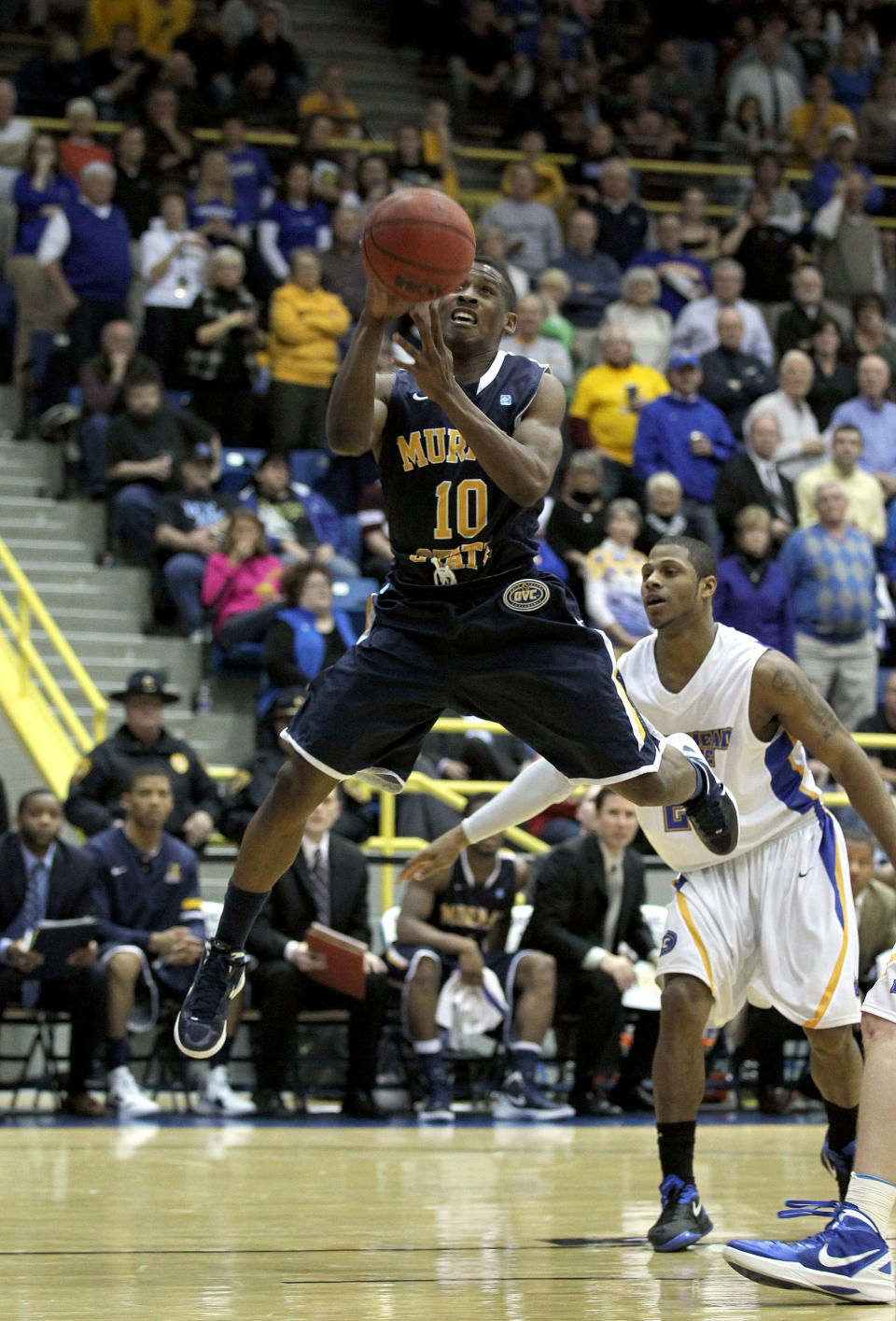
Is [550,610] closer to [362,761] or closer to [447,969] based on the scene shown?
[362,761]

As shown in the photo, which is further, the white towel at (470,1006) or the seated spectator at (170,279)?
the seated spectator at (170,279)

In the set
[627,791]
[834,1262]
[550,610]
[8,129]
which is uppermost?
[8,129]

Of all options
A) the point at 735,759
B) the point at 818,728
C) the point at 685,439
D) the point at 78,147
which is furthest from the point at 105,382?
the point at 818,728

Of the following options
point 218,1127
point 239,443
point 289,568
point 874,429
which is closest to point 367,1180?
point 218,1127

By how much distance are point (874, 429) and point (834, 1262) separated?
32.4 ft

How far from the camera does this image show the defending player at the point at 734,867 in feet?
17.5

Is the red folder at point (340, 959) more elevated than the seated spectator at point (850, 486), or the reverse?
the seated spectator at point (850, 486)

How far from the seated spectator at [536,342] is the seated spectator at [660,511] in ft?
3.80

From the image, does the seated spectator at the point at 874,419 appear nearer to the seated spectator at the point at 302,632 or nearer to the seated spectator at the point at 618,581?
the seated spectator at the point at 618,581

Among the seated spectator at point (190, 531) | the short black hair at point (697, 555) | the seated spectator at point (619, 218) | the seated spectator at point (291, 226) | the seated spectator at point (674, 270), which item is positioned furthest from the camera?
the seated spectator at point (619, 218)

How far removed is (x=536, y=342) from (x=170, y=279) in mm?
2523

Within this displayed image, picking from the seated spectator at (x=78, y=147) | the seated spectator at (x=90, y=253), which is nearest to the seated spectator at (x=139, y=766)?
the seated spectator at (x=90, y=253)

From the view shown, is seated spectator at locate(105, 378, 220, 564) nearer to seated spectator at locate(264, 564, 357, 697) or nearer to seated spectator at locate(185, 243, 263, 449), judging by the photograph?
seated spectator at locate(185, 243, 263, 449)

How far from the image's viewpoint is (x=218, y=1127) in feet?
26.6
